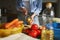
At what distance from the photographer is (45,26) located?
73 cm

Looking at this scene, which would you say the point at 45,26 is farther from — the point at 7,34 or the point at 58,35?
the point at 7,34

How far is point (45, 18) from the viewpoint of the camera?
0.77 meters

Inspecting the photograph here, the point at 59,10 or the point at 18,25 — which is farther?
the point at 59,10

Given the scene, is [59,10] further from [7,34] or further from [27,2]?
[7,34]

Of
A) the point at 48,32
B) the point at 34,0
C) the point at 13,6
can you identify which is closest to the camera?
the point at 48,32

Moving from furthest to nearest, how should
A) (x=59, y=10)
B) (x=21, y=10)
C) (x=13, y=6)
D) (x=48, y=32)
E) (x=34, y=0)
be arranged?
(x=13, y=6)
(x=59, y=10)
(x=34, y=0)
(x=21, y=10)
(x=48, y=32)

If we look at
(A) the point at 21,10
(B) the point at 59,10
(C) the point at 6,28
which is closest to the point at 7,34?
(C) the point at 6,28

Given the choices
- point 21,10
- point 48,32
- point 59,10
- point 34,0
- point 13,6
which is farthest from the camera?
point 13,6

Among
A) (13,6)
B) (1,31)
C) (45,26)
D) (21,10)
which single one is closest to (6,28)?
(1,31)

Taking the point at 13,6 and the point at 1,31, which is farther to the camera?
the point at 13,6

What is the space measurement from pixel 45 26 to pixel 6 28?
0.56 ft

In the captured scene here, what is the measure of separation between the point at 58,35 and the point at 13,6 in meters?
2.89

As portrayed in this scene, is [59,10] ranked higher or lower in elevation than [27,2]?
lower

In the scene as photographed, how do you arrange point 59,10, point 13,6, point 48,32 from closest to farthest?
point 48,32
point 59,10
point 13,6
